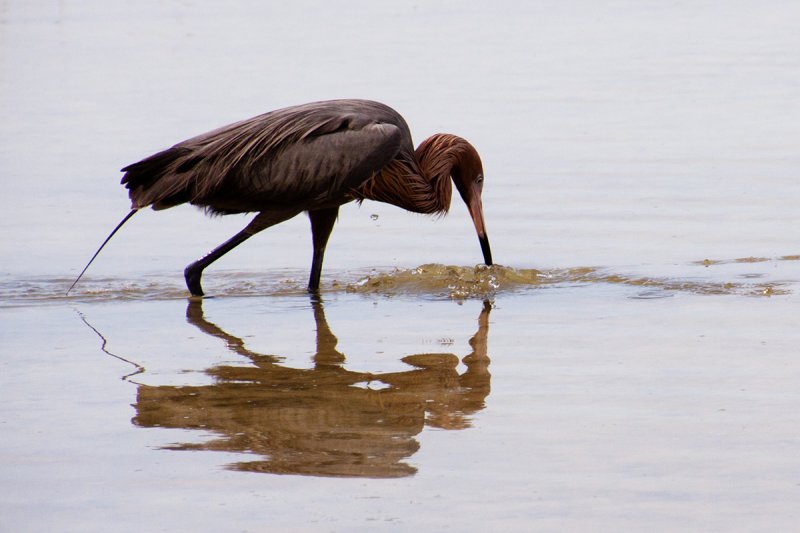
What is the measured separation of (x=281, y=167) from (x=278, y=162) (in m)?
0.04

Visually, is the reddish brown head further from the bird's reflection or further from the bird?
the bird's reflection

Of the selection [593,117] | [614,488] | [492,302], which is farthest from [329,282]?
[593,117]

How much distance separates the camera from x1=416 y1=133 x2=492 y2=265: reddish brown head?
960 cm

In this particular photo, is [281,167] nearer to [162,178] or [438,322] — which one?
[162,178]

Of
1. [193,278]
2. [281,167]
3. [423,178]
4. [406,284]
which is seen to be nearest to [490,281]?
[406,284]

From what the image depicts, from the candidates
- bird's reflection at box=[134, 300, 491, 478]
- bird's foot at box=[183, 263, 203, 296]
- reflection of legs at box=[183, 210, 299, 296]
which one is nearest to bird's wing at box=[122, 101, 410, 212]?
reflection of legs at box=[183, 210, 299, 296]

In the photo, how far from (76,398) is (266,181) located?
288 centimetres

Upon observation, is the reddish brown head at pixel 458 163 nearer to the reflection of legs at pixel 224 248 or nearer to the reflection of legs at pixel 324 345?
the reflection of legs at pixel 224 248

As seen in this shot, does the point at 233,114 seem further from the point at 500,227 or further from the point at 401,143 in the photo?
the point at 401,143

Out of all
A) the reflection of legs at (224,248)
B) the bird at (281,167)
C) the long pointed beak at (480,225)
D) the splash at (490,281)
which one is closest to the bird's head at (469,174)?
the long pointed beak at (480,225)

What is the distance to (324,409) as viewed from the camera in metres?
6.23

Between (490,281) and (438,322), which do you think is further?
(490,281)

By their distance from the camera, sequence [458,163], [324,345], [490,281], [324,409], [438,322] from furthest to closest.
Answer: [458,163] < [490,281] < [438,322] < [324,345] < [324,409]

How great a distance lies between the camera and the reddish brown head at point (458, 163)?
9.60 metres
